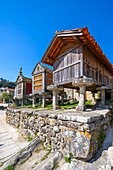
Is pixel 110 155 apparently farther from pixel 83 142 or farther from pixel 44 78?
pixel 44 78

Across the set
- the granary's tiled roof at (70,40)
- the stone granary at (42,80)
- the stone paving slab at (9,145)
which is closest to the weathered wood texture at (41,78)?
the stone granary at (42,80)

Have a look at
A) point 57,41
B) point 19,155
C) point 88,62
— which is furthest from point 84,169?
point 57,41

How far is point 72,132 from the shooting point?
3.34 m

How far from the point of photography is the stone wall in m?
3.06

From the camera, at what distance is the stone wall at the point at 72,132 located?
3059 mm

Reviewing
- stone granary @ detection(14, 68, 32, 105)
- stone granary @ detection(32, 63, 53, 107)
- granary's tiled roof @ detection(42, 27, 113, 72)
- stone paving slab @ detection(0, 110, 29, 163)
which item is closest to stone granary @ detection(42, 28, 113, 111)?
granary's tiled roof @ detection(42, 27, 113, 72)

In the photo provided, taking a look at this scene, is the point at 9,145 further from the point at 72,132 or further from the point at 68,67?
the point at 68,67

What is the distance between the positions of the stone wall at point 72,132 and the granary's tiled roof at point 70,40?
320cm

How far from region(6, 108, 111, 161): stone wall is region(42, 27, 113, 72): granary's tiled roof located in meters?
3.20

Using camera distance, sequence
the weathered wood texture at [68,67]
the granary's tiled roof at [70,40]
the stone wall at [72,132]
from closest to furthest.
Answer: the stone wall at [72,132], the granary's tiled roof at [70,40], the weathered wood texture at [68,67]

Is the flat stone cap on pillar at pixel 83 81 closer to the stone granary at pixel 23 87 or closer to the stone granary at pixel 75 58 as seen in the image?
the stone granary at pixel 75 58

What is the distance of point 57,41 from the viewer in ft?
20.0

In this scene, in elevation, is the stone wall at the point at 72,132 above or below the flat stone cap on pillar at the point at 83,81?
below

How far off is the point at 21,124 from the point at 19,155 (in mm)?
2811
